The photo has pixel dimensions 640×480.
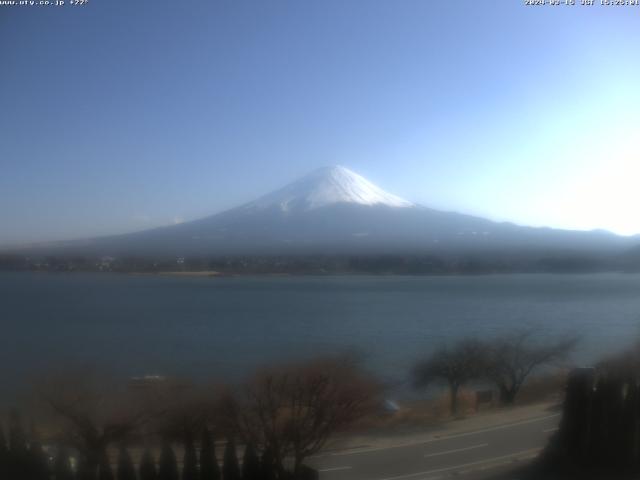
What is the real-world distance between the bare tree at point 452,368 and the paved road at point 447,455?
17 cm

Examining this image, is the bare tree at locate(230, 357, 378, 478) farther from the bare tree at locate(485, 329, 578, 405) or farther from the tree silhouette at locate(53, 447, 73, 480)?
the bare tree at locate(485, 329, 578, 405)

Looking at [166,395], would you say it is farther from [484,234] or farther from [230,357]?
[484,234]

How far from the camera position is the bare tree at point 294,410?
1.99 metres

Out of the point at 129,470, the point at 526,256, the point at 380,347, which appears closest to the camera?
the point at 129,470

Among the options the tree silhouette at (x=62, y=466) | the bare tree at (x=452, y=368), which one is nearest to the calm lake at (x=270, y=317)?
the bare tree at (x=452, y=368)

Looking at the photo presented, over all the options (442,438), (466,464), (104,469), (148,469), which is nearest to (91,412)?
(104,469)

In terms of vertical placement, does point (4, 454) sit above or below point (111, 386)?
below

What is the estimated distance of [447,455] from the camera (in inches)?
88.4

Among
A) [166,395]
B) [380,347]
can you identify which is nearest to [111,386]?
[166,395]

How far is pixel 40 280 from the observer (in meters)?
2.77

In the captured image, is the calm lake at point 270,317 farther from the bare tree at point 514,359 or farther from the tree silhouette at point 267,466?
the tree silhouette at point 267,466

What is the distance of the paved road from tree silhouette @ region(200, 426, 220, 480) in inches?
15.5

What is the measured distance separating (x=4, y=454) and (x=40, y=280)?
100 cm

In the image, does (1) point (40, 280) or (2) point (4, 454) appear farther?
(1) point (40, 280)
